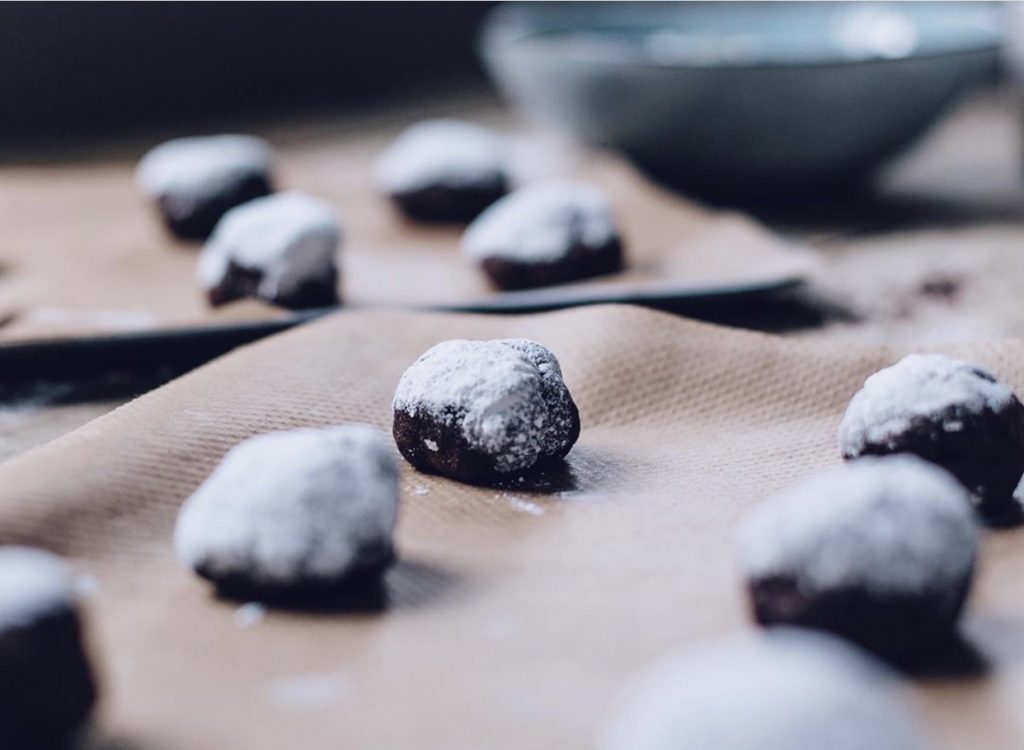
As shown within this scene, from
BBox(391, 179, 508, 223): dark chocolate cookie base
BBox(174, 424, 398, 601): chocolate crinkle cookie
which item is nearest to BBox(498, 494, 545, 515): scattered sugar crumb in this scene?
BBox(174, 424, 398, 601): chocolate crinkle cookie

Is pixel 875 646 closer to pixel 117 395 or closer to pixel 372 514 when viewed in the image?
pixel 372 514

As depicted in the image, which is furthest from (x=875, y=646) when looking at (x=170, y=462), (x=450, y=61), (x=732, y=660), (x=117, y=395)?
(x=450, y=61)

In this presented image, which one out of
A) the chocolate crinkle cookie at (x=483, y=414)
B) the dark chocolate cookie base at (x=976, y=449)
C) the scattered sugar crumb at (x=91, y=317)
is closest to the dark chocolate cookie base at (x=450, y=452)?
the chocolate crinkle cookie at (x=483, y=414)

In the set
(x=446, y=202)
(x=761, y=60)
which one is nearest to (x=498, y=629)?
(x=446, y=202)

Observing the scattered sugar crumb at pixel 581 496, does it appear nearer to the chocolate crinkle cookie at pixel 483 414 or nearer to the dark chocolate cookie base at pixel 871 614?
the chocolate crinkle cookie at pixel 483 414

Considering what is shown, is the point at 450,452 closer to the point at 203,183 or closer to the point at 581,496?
the point at 581,496

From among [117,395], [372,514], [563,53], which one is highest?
[563,53]
